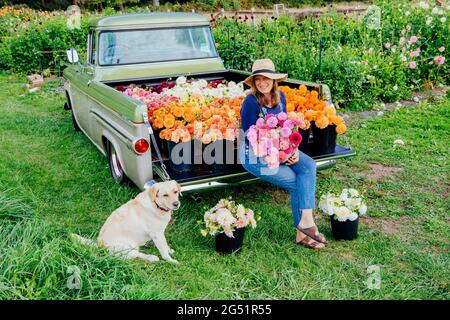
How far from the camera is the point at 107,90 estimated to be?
4922 mm

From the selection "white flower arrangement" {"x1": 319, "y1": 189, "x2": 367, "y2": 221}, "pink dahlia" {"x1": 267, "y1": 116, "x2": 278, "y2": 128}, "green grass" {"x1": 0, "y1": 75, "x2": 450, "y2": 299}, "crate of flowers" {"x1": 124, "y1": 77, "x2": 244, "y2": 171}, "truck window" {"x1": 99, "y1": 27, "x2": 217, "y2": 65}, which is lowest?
"green grass" {"x1": 0, "y1": 75, "x2": 450, "y2": 299}

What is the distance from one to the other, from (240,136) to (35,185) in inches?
102

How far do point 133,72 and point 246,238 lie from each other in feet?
9.53

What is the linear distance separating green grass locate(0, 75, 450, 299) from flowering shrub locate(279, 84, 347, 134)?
92cm

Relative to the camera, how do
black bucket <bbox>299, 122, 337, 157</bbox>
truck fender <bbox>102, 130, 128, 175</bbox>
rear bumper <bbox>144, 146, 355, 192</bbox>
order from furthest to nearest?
1. truck fender <bbox>102, 130, 128, 175</bbox>
2. black bucket <bbox>299, 122, 337, 157</bbox>
3. rear bumper <bbox>144, 146, 355, 192</bbox>

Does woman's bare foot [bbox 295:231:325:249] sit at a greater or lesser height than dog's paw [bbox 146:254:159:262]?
lesser

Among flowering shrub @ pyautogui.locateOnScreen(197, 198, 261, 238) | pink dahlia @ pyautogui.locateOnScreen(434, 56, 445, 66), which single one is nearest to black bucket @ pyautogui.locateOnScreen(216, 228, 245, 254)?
flowering shrub @ pyautogui.locateOnScreen(197, 198, 261, 238)

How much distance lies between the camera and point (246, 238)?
13.8 feet

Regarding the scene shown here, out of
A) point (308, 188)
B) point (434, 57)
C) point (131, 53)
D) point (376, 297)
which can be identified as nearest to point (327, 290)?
point (376, 297)

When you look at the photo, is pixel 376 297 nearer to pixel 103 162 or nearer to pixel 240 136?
pixel 240 136

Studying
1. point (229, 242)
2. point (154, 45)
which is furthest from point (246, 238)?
point (154, 45)

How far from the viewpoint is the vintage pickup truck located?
4488 millimetres

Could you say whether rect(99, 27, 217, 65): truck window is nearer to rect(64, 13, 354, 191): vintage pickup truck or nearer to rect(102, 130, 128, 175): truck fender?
rect(64, 13, 354, 191): vintage pickup truck

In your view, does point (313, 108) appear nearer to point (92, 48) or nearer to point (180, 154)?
point (180, 154)
